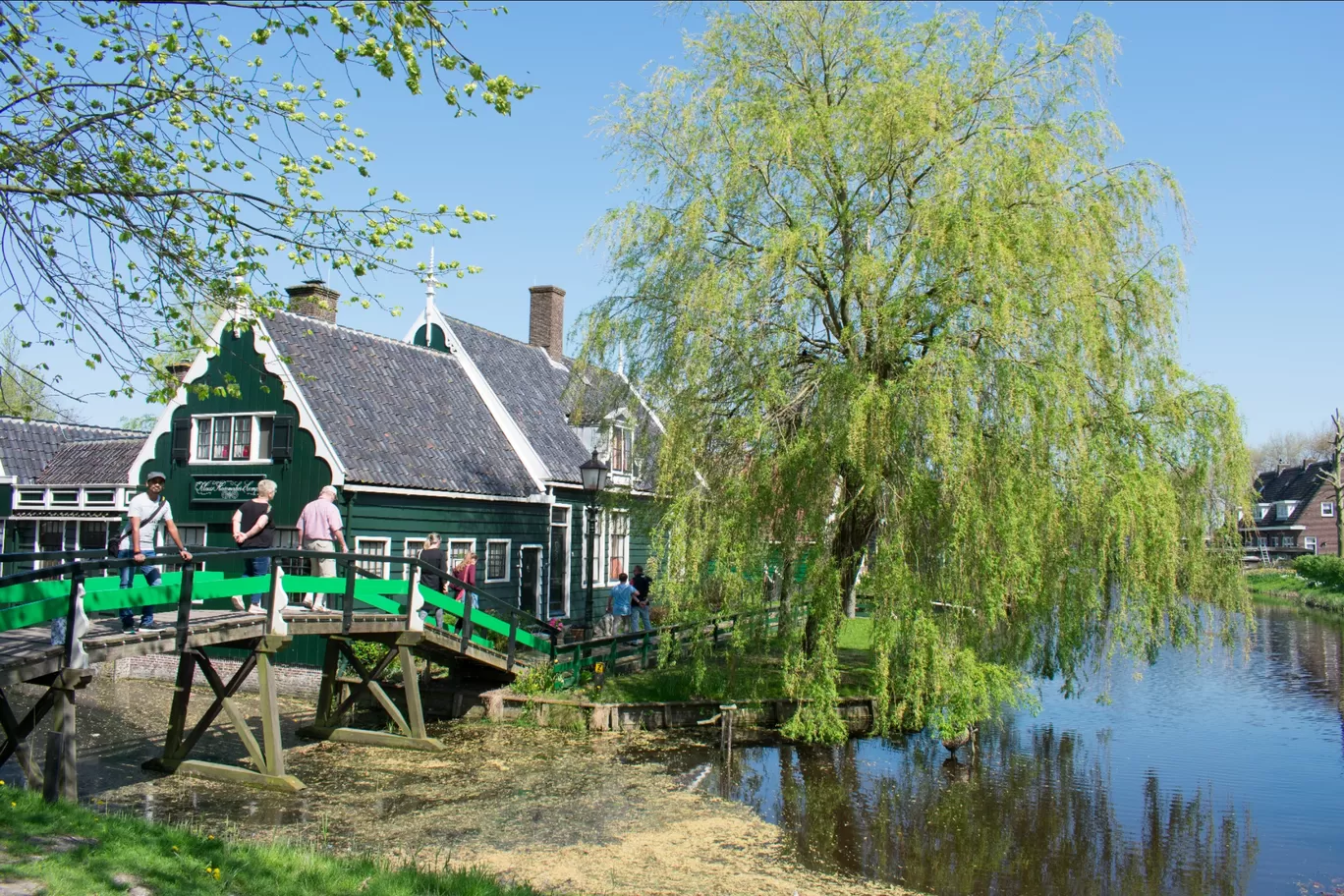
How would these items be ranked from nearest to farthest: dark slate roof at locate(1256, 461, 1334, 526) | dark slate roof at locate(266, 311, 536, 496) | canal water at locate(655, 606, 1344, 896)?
canal water at locate(655, 606, 1344, 896) < dark slate roof at locate(266, 311, 536, 496) < dark slate roof at locate(1256, 461, 1334, 526)

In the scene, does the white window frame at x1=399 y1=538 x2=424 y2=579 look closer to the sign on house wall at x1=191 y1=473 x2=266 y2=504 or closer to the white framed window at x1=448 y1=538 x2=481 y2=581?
the white framed window at x1=448 y1=538 x2=481 y2=581

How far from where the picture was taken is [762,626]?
16.5 m

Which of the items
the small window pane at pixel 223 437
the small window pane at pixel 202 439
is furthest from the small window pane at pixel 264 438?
the small window pane at pixel 202 439

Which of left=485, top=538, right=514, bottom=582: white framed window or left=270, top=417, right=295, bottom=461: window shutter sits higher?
left=270, top=417, right=295, bottom=461: window shutter

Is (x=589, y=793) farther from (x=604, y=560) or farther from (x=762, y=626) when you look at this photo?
(x=604, y=560)

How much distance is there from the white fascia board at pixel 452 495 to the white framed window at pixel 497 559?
897mm

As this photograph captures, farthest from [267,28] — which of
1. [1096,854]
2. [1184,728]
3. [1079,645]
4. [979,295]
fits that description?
[1184,728]

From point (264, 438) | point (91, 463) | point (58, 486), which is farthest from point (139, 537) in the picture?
point (91, 463)

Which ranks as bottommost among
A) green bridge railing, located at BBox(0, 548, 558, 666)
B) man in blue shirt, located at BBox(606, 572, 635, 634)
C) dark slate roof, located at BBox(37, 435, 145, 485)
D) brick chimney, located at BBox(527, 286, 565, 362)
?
man in blue shirt, located at BBox(606, 572, 635, 634)

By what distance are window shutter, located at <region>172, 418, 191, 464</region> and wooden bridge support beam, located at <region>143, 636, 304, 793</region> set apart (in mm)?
8563

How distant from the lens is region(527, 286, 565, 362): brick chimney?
3097 cm

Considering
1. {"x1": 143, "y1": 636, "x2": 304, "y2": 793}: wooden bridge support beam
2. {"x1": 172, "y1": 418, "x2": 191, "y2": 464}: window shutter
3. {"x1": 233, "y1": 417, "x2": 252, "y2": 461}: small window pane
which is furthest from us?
{"x1": 172, "y1": 418, "x2": 191, "y2": 464}: window shutter

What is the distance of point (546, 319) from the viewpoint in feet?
102

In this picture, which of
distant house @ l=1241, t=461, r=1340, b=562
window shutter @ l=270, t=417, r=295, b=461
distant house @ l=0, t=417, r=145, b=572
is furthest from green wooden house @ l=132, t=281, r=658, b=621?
distant house @ l=1241, t=461, r=1340, b=562
